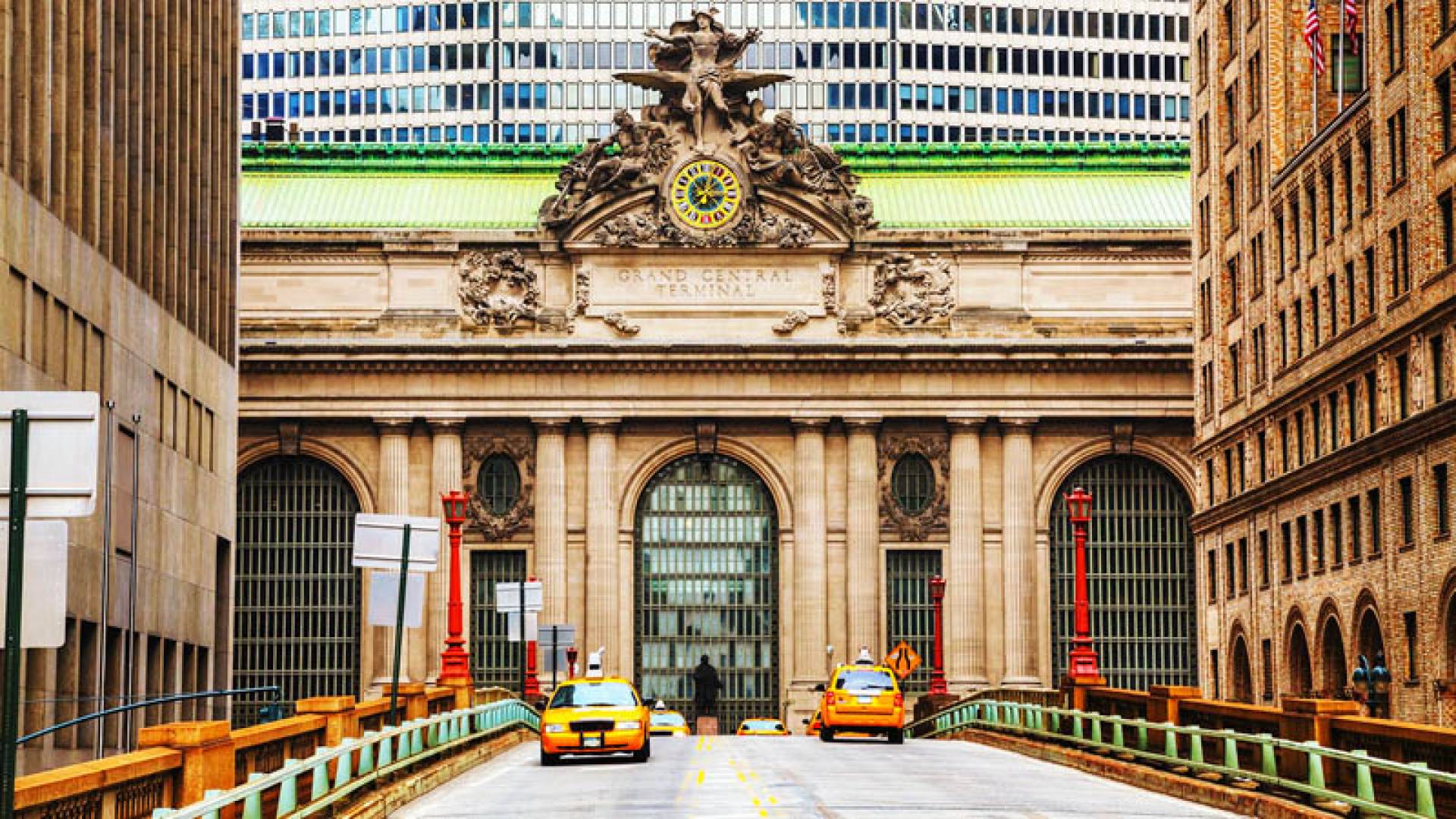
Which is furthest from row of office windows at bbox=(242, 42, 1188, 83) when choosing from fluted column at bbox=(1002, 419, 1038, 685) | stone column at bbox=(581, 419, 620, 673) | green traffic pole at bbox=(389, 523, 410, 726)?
green traffic pole at bbox=(389, 523, 410, 726)

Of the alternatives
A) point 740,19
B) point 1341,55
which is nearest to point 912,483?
point 1341,55

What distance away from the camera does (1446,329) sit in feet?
192

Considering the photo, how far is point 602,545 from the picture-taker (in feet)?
299

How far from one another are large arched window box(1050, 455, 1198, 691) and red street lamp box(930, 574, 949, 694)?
6796 millimetres

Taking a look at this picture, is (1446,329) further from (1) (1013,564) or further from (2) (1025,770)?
(1) (1013,564)

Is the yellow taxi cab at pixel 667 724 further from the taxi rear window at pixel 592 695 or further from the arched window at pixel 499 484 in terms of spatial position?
the taxi rear window at pixel 592 695

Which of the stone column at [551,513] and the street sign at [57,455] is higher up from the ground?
the stone column at [551,513]

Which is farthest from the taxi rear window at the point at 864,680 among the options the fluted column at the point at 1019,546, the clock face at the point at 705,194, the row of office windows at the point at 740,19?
the row of office windows at the point at 740,19

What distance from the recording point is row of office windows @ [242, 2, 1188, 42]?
475 ft

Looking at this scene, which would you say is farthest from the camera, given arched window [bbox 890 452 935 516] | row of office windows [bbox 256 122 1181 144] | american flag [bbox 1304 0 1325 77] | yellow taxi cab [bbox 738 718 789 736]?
row of office windows [bbox 256 122 1181 144]

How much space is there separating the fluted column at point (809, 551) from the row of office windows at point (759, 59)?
55686 millimetres

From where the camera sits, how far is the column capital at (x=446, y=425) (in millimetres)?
91125

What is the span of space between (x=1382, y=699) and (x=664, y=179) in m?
Result: 37.5

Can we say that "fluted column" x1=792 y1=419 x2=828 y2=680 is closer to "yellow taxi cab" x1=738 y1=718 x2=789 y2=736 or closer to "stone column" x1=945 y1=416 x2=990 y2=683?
"stone column" x1=945 y1=416 x2=990 y2=683
